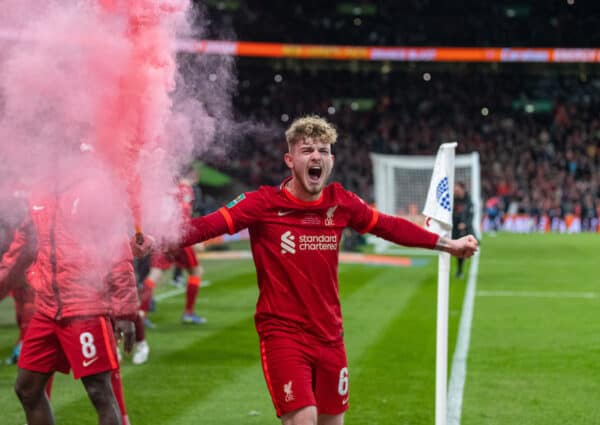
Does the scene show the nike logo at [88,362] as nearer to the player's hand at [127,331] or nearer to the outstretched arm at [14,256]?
the player's hand at [127,331]

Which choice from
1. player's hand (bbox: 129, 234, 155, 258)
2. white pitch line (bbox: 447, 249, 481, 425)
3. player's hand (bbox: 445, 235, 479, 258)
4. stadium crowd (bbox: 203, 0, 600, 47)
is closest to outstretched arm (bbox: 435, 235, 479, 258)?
player's hand (bbox: 445, 235, 479, 258)

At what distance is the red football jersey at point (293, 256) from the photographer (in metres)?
4.87

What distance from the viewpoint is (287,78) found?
176ft

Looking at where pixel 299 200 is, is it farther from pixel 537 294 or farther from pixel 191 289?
pixel 537 294

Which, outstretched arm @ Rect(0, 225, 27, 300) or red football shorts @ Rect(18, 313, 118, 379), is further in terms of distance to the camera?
outstretched arm @ Rect(0, 225, 27, 300)

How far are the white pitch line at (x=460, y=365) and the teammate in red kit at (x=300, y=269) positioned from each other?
2.51 metres

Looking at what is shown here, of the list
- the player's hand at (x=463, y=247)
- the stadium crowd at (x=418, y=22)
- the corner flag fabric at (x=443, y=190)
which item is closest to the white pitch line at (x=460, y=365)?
the corner flag fabric at (x=443, y=190)

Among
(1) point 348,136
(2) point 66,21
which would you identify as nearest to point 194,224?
(2) point 66,21

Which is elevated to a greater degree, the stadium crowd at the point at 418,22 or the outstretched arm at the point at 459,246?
the stadium crowd at the point at 418,22

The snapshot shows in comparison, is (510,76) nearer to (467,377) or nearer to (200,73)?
(467,377)

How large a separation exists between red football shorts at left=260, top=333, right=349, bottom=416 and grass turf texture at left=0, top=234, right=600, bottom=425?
236cm

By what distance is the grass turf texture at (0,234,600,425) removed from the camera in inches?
294

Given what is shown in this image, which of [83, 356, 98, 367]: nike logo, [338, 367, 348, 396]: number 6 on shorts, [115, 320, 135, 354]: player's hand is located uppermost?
[115, 320, 135, 354]: player's hand

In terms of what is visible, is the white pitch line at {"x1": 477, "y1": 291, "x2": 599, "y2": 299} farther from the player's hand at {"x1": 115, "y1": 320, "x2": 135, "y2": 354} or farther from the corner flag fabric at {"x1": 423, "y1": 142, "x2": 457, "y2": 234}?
the player's hand at {"x1": 115, "y1": 320, "x2": 135, "y2": 354}
